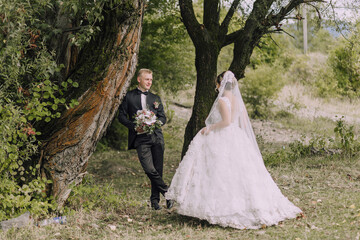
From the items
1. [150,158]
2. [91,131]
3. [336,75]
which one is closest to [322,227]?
[150,158]

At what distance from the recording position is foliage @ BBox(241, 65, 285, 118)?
1805 cm

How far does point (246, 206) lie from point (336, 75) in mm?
18459

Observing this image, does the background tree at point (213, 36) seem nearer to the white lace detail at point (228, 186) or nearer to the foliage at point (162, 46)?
the foliage at point (162, 46)

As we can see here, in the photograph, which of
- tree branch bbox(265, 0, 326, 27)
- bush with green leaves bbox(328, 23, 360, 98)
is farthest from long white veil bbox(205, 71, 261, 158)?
bush with green leaves bbox(328, 23, 360, 98)

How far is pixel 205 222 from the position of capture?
18.6 ft

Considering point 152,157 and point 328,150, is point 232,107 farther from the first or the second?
point 328,150

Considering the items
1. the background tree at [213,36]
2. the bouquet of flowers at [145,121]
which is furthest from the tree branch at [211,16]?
the bouquet of flowers at [145,121]

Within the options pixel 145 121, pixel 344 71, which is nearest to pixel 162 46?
pixel 145 121

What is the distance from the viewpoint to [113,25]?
5988 mm

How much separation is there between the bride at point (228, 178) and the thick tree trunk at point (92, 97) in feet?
4.50

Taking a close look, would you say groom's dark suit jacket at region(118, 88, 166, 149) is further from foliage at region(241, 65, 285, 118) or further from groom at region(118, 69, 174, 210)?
foliage at region(241, 65, 285, 118)

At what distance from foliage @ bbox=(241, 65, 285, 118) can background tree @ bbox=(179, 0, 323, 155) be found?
8.62 meters

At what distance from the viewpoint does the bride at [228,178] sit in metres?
5.36

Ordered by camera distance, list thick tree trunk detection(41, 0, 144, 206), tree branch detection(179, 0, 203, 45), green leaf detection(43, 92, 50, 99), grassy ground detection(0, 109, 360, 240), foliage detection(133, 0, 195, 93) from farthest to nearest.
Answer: foliage detection(133, 0, 195, 93)
tree branch detection(179, 0, 203, 45)
thick tree trunk detection(41, 0, 144, 206)
green leaf detection(43, 92, 50, 99)
grassy ground detection(0, 109, 360, 240)
